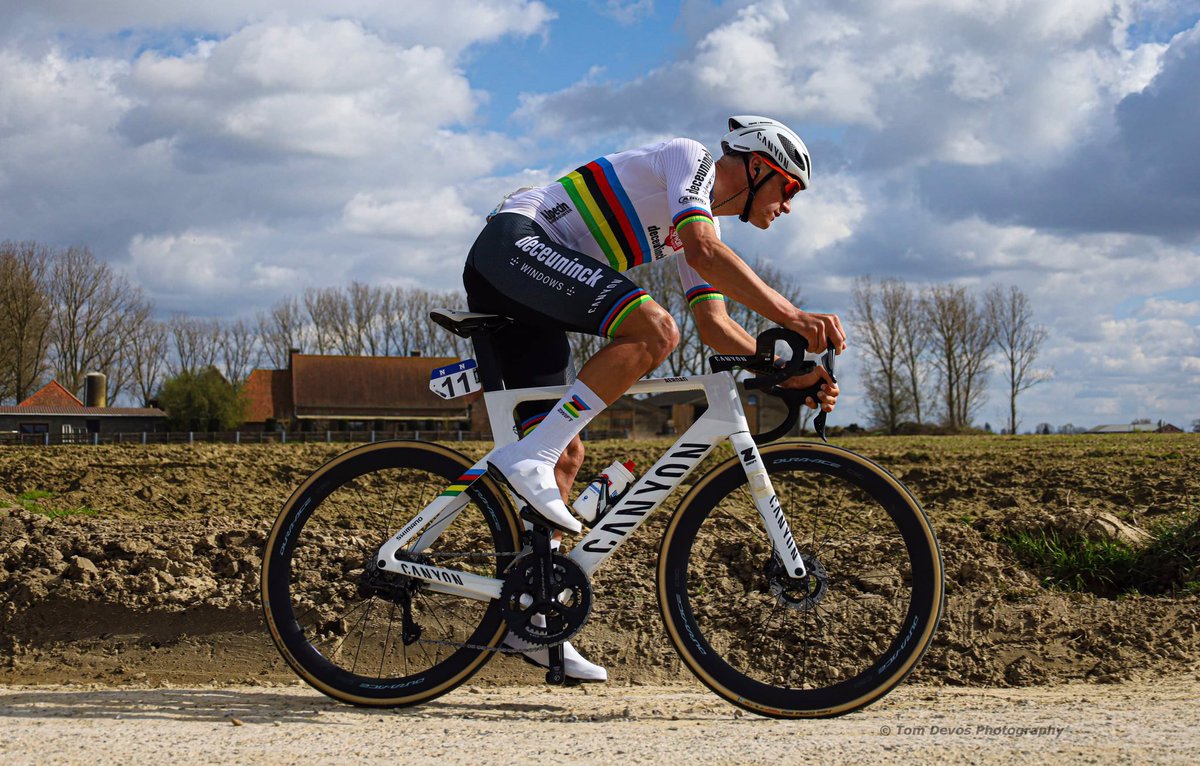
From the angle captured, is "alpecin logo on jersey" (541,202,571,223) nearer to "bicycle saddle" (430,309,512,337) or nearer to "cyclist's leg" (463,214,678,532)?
"cyclist's leg" (463,214,678,532)

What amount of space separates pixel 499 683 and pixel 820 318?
234 cm

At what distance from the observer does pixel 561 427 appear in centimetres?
356

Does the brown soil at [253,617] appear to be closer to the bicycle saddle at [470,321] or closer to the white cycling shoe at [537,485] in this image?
the white cycling shoe at [537,485]

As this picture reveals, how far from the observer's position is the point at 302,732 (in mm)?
3258

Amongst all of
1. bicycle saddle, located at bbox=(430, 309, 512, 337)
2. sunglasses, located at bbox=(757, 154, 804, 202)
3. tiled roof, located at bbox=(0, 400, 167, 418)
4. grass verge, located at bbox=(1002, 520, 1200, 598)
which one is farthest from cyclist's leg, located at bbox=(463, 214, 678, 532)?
tiled roof, located at bbox=(0, 400, 167, 418)

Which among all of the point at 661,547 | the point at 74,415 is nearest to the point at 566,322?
the point at 661,547

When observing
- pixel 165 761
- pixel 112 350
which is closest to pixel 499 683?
pixel 165 761

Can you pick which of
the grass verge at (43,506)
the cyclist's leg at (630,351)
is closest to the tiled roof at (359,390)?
the grass verge at (43,506)

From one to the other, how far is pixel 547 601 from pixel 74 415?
68.6 meters

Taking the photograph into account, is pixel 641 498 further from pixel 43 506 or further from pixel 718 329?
pixel 43 506

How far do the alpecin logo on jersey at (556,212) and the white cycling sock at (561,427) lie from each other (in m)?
0.68

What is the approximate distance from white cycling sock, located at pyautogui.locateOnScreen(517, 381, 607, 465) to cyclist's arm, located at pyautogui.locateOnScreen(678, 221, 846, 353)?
0.59 m

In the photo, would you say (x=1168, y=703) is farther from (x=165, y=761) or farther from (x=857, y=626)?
(x=165, y=761)

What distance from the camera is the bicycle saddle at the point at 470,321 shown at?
3.74m
